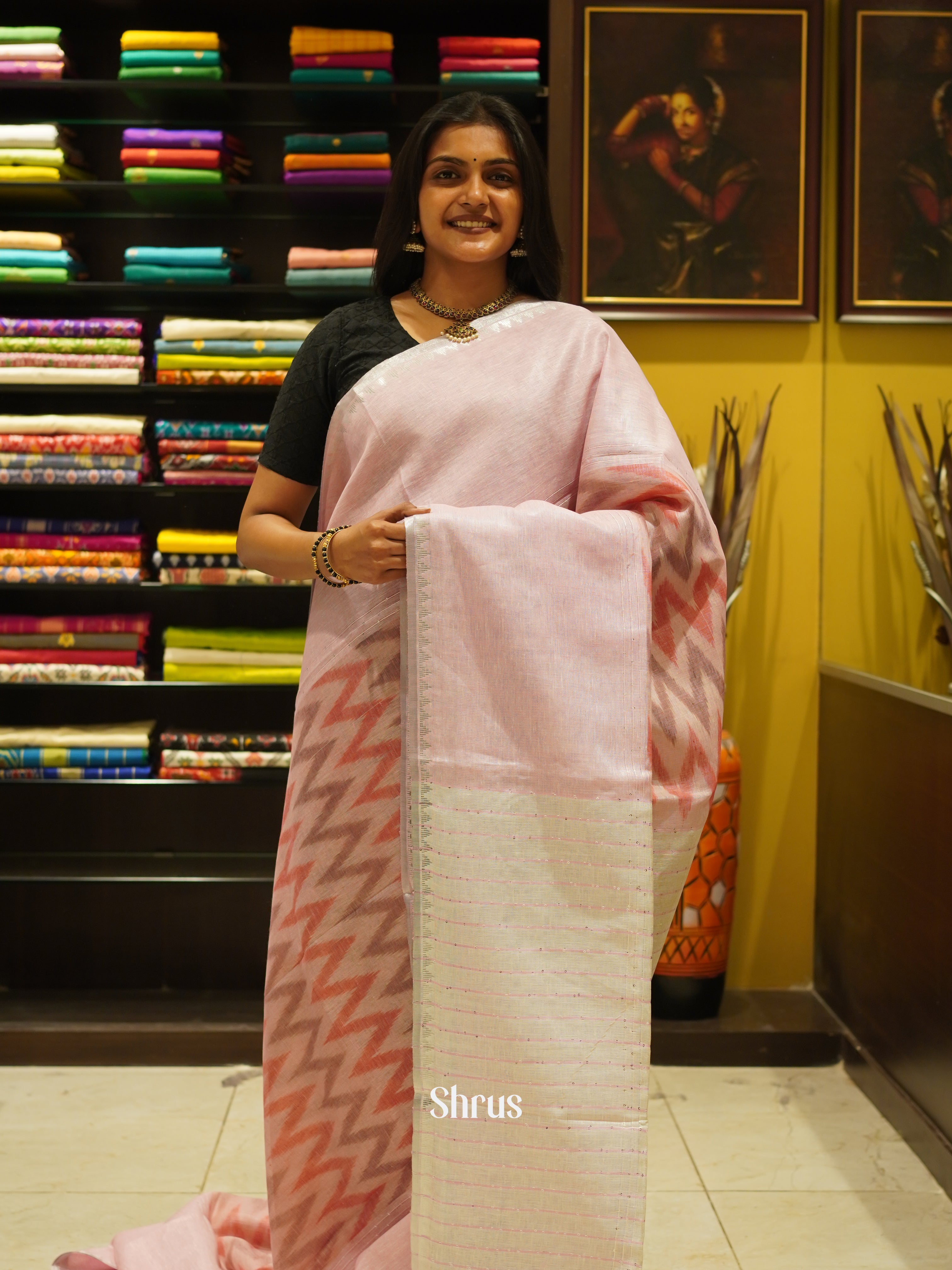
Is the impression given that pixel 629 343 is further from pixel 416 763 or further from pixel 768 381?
pixel 416 763

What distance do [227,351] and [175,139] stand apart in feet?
1.66

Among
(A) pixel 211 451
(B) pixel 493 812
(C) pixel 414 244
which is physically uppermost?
(C) pixel 414 244

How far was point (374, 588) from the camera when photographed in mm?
1548

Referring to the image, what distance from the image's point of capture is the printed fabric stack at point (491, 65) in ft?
9.18

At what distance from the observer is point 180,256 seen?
113 inches

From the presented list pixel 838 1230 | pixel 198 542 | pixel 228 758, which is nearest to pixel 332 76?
pixel 198 542

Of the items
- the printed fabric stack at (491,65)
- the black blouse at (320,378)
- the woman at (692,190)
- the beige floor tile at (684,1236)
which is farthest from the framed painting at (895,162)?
the beige floor tile at (684,1236)

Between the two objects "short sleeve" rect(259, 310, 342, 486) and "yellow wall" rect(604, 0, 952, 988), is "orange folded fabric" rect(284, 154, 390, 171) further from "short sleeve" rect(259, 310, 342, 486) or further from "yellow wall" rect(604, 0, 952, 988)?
"short sleeve" rect(259, 310, 342, 486)

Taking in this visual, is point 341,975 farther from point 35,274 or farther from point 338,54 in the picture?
point 338,54

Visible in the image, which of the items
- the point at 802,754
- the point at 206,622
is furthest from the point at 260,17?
the point at 802,754

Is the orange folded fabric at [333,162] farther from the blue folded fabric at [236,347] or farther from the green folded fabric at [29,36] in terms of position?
the green folded fabric at [29,36]

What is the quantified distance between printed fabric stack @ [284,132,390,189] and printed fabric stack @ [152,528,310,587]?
0.70 metres

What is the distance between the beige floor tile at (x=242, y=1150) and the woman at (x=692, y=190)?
6.94 ft

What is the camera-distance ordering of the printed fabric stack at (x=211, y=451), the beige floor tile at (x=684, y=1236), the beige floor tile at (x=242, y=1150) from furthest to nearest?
the printed fabric stack at (x=211, y=451) < the beige floor tile at (x=242, y=1150) < the beige floor tile at (x=684, y=1236)
